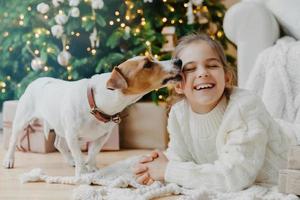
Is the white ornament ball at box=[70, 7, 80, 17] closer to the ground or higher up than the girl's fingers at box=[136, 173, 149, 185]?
higher up

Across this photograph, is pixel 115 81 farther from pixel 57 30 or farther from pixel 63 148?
pixel 57 30

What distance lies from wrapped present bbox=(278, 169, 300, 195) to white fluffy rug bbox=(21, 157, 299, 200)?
0.06ft

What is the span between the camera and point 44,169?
2.17 meters

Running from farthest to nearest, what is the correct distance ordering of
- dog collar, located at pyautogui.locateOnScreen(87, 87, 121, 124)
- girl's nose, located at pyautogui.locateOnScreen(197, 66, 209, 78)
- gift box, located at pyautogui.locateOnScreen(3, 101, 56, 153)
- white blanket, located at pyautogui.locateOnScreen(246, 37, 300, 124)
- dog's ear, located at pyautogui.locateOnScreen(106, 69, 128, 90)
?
gift box, located at pyautogui.locateOnScreen(3, 101, 56, 153), white blanket, located at pyautogui.locateOnScreen(246, 37, 300, 124), dog collar, located at pyautogui.locateOnScreen(87, 87, 121, 124), dog's ear, located at pyautogui.locateOnScreen(106, 69, 128, 90), girl's nose, located at pyautogui.locateOnScreen(197, 66, 209, 78)

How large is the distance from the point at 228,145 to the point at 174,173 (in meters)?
0.21

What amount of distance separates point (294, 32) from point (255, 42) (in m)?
0.21

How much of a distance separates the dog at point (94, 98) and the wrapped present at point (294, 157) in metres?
0.43

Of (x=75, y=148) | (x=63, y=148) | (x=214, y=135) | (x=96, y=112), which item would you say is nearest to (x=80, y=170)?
(x=75, y=148)

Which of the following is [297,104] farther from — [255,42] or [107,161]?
[107,161]

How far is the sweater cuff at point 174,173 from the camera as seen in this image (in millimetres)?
1663

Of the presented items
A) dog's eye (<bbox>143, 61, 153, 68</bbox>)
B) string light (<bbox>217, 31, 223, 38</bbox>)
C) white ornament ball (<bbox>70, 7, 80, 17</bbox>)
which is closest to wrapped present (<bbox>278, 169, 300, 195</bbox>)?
dog's eye (<bbox>143, 61, 153, 68</bbox>)

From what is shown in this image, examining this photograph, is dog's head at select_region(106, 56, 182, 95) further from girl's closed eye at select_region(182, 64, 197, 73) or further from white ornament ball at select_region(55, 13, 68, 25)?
white ornament ball at select_region(55, 13, 68, 25)

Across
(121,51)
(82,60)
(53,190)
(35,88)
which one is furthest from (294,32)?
(53,190)

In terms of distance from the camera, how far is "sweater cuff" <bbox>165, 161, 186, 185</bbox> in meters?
1.66
